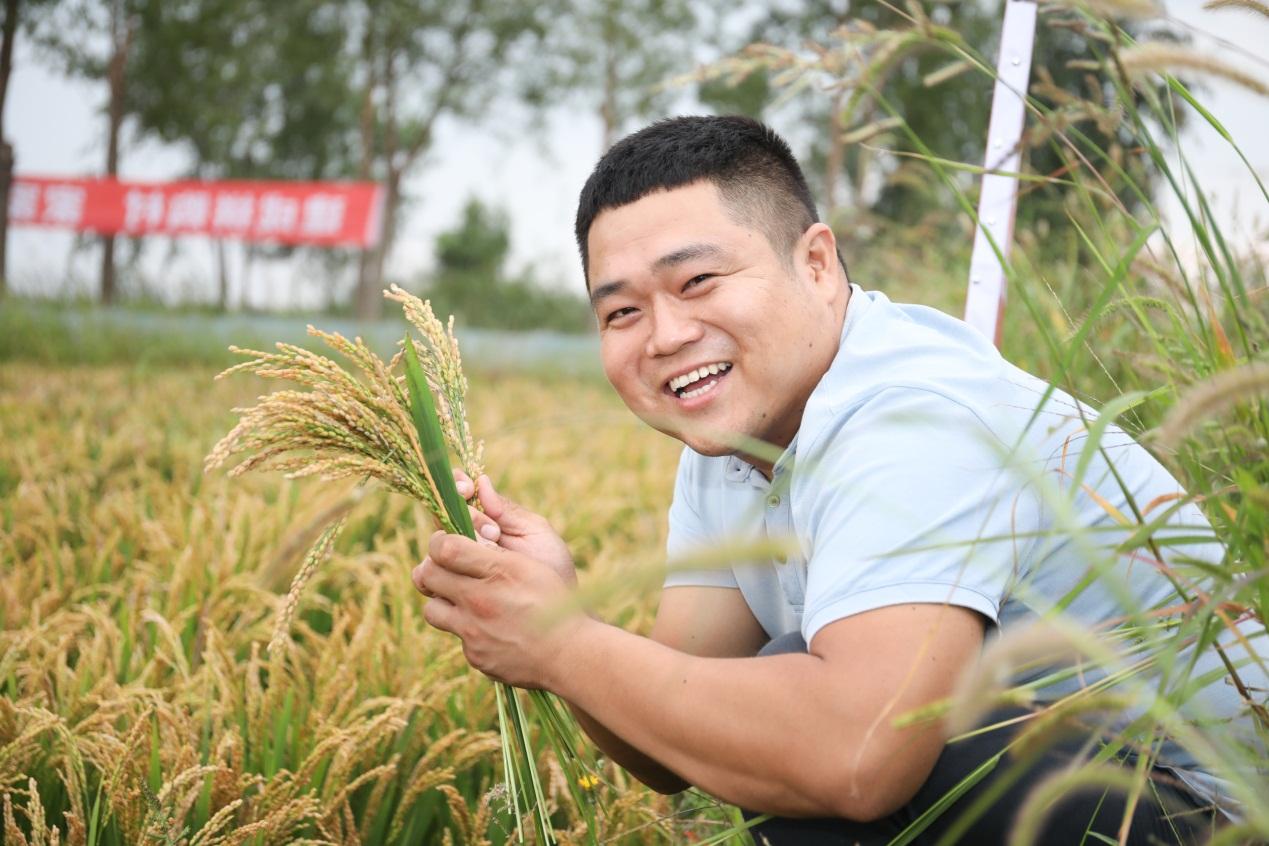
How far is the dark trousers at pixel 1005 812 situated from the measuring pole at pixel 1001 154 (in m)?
1.20

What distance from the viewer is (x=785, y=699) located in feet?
4.14

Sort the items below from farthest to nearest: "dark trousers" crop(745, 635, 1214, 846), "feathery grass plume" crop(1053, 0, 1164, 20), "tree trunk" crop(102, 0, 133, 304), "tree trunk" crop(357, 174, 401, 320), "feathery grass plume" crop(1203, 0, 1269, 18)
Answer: "tree trunk" crop(357, 174, 401, 320) < "tree trunk" crop(102, 0, 133, 304) < "dark trousers" crop(745, 635, 1214, 846) < "feathery grass plume" crop(1203, 0, 1269, 18) < "feathery grass plume" crop(1053, 0, 1164, 20)

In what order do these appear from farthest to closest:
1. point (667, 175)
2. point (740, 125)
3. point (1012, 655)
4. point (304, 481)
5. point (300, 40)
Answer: point (300, 40) < point (304, 481) < point (740, 125) < point (667, 175) < point (1012, 655)

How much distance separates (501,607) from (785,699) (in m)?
0.45

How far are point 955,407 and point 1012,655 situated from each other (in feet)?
2.71

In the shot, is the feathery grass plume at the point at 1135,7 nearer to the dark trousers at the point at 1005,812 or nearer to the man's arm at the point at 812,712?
the man's arm at the point at 812,712

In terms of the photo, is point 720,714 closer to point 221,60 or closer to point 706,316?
point 706,316

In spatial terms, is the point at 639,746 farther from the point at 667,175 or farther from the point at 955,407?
the point at 667,175

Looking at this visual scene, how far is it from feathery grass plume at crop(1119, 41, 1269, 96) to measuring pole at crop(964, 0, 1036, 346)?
1363 mm

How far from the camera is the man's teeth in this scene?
5.68 feet

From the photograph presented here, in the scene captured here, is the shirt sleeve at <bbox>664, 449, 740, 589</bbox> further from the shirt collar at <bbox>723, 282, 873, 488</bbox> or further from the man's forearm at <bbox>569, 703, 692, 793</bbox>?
the man's forearm at <bbox>569, 703, 692, 793</bbox>

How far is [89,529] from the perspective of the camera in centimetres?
335

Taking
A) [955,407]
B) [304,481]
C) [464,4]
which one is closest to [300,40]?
[464,4]

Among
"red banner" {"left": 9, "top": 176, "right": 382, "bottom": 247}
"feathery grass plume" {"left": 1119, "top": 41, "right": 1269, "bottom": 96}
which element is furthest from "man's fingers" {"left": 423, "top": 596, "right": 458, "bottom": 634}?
"red banner" {"left": 9, "top": 176, "right": 382, "bottom": 247}
